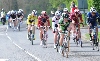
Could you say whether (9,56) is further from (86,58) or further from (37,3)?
(37,3)

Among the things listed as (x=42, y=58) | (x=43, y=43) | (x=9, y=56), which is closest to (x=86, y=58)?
(x=42, y=58)

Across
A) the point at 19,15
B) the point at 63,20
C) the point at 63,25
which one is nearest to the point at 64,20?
the point at 63,20

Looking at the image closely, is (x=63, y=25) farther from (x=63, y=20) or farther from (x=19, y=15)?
(x=19, y=15)

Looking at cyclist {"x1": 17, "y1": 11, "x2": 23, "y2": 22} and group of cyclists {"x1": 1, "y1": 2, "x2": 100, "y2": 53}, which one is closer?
group of cyclists {"x1": 1, "y1": 2, "x2": 100, "y2": 53}

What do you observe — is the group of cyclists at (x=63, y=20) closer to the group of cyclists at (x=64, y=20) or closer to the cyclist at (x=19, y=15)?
the group of cyclists at (x=64, y=20)

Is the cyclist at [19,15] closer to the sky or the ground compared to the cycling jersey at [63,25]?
closer to the sky

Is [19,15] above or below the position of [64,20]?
above

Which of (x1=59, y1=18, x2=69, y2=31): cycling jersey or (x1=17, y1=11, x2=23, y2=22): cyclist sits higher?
(x1=17, y1=11, x2=23, y2=22): cyclist

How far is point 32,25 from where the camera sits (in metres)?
22.4

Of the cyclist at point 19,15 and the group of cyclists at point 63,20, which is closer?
the group of cyclists at point 63,20

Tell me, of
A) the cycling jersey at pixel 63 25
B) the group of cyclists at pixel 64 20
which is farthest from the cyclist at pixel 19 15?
the cycling jersey at pixel 63 25

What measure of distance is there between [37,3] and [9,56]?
6220cm

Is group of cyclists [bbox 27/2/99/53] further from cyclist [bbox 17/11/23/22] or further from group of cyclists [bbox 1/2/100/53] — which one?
cyclist [bbox 17/11/23/22]

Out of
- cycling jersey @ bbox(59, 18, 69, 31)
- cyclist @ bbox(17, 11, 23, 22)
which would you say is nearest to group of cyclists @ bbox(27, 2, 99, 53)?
cycling jersey @ bbox(59, 18, 69, 31)
